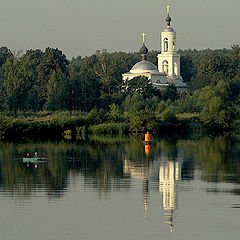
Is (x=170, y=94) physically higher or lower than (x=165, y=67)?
lower

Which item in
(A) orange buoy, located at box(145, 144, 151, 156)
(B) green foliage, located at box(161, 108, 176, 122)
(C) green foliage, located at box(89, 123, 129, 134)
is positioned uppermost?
(B) green foliage, located at box(161, 108, 176, 122)

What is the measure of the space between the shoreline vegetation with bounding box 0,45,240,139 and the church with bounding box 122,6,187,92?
3.82 m

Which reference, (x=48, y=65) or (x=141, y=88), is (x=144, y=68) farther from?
(x=48, y=65)

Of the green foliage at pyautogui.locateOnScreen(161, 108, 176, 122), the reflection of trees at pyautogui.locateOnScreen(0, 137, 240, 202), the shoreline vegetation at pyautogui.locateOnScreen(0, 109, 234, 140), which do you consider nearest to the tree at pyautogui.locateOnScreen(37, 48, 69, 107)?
the shoreline vegetation at pyautogui.locateOnScreen(0, 109, 234, 140)

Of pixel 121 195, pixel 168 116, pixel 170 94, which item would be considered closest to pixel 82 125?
pixel 168 116

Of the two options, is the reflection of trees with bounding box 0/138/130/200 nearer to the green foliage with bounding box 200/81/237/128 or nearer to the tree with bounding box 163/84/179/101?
the green foliage with bounding box 200/81/237/128

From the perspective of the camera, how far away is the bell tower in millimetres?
105750

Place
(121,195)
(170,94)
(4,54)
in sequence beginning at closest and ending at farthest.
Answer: (121,195), (170,94), (4,54)

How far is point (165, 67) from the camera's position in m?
108

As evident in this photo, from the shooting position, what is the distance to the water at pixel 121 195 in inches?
845

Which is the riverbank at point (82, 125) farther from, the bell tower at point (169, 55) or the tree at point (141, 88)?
the bell tower at point (169, 55)

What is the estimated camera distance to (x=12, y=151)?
47094 millimetres

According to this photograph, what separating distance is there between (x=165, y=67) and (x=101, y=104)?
23440mm

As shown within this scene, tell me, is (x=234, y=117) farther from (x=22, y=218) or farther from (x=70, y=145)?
(x=22, y=218)
